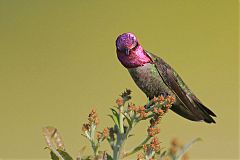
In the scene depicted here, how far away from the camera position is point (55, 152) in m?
1.11

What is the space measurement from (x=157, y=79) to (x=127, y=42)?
0.81ft

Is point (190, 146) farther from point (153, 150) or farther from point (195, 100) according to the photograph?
point (195, 100)

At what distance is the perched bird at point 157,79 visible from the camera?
143 centimetres

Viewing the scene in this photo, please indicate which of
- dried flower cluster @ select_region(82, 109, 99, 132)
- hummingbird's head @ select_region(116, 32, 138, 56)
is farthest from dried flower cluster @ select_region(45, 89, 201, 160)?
hummingbird's head @ select_region(116, 32, 138, 56)

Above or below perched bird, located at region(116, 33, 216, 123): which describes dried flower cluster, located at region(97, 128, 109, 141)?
below

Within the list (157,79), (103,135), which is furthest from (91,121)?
(157,79)

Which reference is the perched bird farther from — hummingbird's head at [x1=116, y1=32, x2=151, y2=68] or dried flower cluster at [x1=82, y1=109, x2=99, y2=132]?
dried flower cluster at [x1=82, y1=109, x2=99, y2=132]

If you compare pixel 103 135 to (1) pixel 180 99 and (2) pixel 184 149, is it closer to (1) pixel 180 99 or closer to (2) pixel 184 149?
(2) pixel 184 149

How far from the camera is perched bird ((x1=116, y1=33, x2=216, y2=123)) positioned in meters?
1.43

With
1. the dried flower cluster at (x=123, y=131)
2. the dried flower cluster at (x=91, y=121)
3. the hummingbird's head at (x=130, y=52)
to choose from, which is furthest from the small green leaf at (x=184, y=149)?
the hummingbird's head at (x=130, y=52)

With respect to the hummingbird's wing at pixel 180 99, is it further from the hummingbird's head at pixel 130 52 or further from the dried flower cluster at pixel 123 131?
the dried flower cluster at pixel 123 131

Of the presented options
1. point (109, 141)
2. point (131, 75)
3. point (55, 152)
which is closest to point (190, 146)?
point (109, 141)

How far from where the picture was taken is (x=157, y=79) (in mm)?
1532

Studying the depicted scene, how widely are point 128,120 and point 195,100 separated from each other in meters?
0.58
